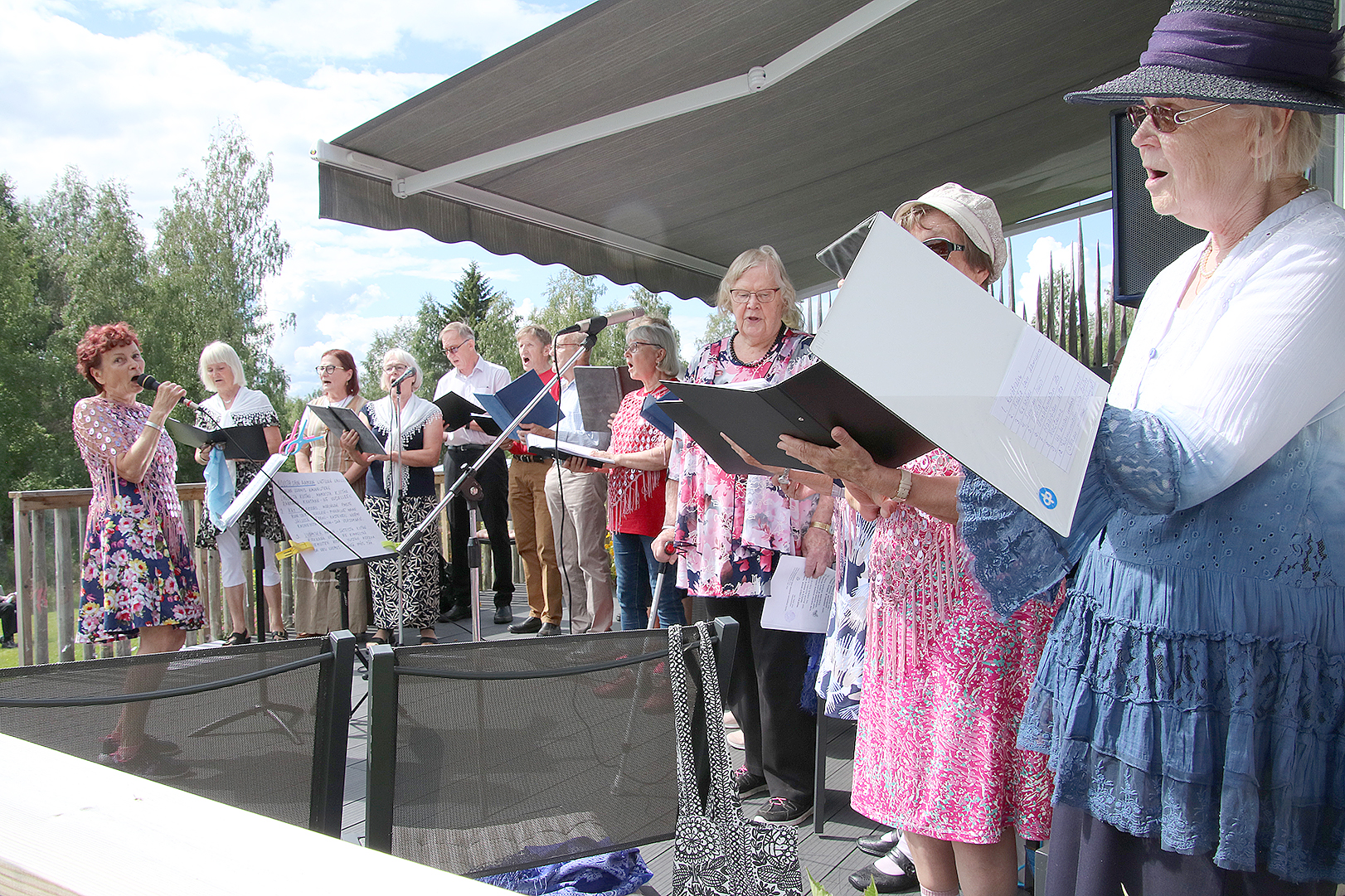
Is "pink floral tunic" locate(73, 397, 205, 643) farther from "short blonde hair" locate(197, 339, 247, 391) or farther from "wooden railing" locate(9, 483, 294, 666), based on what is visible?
"short blonde hair" locate(197, 339, 247, 391)

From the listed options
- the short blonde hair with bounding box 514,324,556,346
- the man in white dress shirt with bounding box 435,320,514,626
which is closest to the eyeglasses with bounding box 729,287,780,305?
the short blonde hair with bounding box 514,324,556,346

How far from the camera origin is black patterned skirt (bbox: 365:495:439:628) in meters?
5.32

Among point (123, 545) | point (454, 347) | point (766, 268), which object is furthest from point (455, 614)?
point (766, 268)

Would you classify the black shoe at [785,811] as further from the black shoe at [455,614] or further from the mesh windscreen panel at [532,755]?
the black shoe at [455,614]

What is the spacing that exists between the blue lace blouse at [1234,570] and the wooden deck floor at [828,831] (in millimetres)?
1272

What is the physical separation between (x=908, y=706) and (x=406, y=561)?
439cm

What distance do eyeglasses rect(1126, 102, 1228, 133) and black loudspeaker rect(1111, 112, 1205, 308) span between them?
2.00m

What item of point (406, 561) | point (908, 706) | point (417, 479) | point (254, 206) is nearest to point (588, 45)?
point (908, 706)

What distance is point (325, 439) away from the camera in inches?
221

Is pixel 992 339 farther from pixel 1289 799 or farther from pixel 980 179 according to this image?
pixel 980 179

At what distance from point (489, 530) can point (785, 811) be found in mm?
4175

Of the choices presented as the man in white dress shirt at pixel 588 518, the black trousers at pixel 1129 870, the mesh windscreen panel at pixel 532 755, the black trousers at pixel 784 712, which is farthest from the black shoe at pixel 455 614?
the black trousers at pixel 1129 870

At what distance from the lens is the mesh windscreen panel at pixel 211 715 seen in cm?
131

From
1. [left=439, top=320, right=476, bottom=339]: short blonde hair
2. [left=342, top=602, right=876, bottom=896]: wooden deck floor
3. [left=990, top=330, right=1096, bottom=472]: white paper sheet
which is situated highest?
[left=439, top=320, right=476, bottom=339]: short blonde hair
